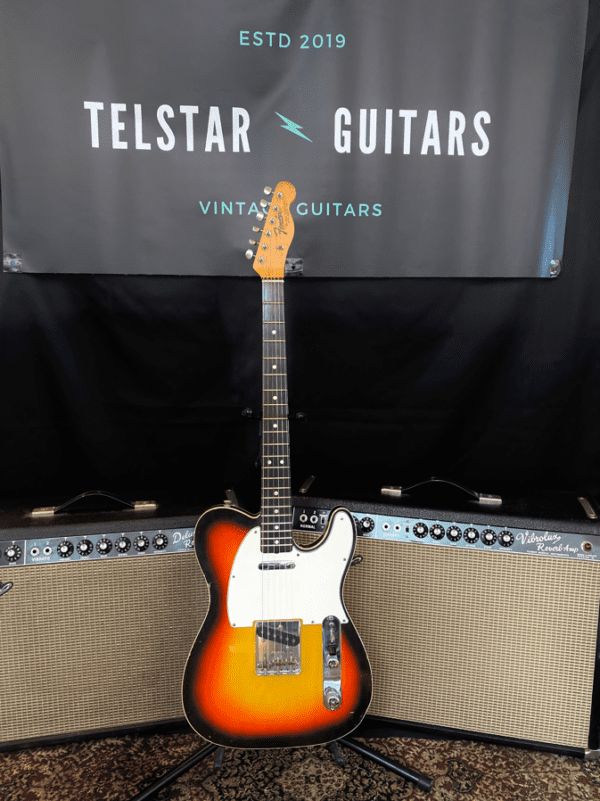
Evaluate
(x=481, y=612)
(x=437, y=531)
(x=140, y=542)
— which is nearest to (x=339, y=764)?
(x=481, y=612)

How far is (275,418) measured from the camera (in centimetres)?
139

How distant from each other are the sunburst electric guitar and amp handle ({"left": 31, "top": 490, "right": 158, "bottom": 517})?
0.83 feet

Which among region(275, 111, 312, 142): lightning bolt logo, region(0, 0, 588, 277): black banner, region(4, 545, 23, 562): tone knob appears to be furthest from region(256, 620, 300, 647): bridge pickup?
region(275, 111, 312, 142): lightning bolt logo

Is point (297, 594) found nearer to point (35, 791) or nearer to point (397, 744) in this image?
point (397, 744)

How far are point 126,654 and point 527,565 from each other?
38.5 inches

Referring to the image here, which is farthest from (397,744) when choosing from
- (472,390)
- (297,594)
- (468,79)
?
(468,79)

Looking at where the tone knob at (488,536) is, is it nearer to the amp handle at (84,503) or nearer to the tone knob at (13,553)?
the amp handle at (84,503)

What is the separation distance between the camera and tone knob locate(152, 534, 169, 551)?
1.44 m

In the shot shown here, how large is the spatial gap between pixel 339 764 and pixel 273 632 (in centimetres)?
43

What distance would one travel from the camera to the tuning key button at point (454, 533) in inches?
56.2

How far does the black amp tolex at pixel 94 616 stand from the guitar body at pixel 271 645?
182mm

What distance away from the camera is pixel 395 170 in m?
1.66

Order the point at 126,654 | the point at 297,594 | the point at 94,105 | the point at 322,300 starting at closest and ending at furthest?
the point at 297,594 → the point at 126,654 → the point at 94,105 → the point at 322,300

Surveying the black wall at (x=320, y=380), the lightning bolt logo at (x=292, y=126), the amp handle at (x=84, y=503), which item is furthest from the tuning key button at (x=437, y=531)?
the lightning bolt logo at (x=292, y=126)
